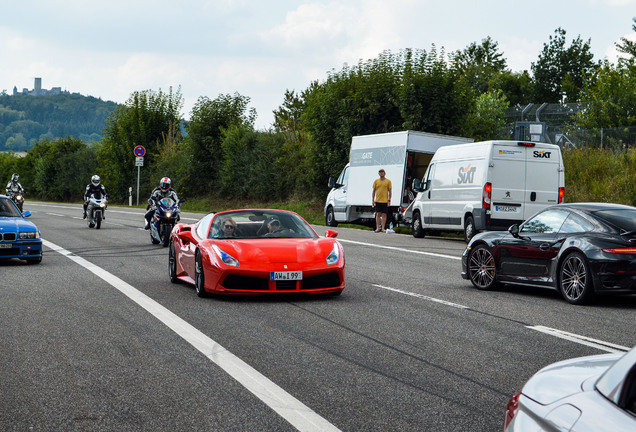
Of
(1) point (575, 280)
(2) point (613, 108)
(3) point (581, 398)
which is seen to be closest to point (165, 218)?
(1) point (575, 280)

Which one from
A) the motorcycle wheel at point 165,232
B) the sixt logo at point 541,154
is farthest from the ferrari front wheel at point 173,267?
the sixt logo at point 541,154

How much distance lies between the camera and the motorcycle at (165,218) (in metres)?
19.5

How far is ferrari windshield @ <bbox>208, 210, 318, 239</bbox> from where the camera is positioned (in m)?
11.2

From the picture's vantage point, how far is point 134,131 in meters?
63.1

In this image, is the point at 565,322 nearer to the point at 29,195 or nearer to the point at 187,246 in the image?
the point at 187,246

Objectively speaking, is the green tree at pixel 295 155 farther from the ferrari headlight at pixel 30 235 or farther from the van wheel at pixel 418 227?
the ferrari headlight at pixel 30 235

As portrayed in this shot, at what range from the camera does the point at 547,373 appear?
8.48 feet

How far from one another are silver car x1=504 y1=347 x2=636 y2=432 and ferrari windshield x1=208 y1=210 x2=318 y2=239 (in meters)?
8.70

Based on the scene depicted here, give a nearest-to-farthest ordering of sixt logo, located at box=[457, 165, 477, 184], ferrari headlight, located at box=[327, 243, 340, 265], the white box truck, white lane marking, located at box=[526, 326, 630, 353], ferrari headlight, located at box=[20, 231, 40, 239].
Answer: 1. white lane marking, located at box=[526, 326, 630, 353]
2. ferrari headlight, located at box=[327, 243, 340, 265]
3. ferrari headlight, located at box=[20, 231, 40, 239]
4. sixt logo, located at box=[457, 165, 477, 184]
5. the white box truck

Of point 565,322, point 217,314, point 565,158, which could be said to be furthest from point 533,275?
point 565,158

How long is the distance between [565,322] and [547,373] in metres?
6.56

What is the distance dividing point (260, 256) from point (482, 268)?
347 cm

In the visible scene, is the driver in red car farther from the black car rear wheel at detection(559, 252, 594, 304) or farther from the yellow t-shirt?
the yellow t-shirt

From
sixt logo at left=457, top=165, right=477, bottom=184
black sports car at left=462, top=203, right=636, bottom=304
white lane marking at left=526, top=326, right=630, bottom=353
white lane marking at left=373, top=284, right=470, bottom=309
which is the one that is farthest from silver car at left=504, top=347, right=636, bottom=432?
sixt logo at left=457, top=165, right=477, bottom=184
